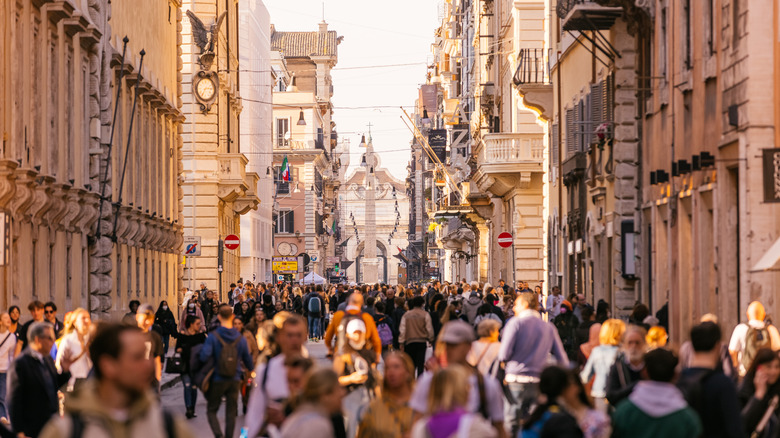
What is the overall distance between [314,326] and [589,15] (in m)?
18.5

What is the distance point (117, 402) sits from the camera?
6.10m

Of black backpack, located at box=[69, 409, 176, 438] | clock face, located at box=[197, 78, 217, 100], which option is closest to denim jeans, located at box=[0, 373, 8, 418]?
black backpack, located at box=[69, 409, 176, 438]

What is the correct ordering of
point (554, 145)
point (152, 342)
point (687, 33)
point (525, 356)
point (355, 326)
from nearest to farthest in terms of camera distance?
point (525, 356) < point (355, 326) < point (152, 342) < point (687, 33) < point (554, 145)

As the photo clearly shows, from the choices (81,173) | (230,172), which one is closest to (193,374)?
(81,173)

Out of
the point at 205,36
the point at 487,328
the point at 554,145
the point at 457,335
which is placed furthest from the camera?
the point at 205,36

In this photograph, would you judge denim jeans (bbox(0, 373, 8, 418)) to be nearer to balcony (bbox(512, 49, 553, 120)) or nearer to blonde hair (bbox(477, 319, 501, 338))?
blonde hair (bbox(477, 319, 501, 338))

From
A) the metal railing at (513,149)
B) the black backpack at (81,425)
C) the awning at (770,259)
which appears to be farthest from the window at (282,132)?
the black backpack at (81,425)

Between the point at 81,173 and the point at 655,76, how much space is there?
11.7m

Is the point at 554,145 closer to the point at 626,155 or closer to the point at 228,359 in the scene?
the point at 626,155

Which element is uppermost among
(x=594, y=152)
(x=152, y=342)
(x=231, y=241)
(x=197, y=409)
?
(x=594, y=152)

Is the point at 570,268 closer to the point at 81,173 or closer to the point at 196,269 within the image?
the point at 81,173

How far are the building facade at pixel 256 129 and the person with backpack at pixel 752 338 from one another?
184ft

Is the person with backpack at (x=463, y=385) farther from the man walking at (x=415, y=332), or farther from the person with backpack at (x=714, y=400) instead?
the man walking at (x=415, y=332)

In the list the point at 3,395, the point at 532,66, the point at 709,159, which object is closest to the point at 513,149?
the point at 532,66
